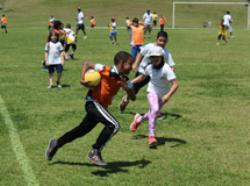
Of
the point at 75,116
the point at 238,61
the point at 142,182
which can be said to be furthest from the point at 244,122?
the point at 238,61

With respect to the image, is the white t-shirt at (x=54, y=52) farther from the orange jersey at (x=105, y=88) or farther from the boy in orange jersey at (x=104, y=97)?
the orange jersey at (x=105, y=88)

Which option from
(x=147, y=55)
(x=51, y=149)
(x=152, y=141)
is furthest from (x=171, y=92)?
(x=51, y=149)

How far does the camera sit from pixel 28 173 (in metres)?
7.82

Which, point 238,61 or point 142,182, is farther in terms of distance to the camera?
point 238,61

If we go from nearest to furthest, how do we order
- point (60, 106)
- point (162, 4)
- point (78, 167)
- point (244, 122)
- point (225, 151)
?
1. point (78, 167)
2. point (225, 151)
3. point (244, 122)
4. point (60, 106)
5. point (162, 4)

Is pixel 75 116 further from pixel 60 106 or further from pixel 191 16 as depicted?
pixel 191 16

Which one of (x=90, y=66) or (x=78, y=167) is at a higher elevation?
(x=90, y=66)

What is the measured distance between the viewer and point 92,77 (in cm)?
749

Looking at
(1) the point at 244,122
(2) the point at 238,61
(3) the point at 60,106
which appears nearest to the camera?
(1) the point at 244,122

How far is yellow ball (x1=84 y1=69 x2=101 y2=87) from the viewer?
7492 mm

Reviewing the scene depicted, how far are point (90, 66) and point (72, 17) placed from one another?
63.9 metres

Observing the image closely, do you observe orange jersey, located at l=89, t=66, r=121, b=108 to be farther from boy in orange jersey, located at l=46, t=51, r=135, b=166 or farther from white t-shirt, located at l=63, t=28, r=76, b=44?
white t-shirt, located at l=63, t=28, r=76, b=44

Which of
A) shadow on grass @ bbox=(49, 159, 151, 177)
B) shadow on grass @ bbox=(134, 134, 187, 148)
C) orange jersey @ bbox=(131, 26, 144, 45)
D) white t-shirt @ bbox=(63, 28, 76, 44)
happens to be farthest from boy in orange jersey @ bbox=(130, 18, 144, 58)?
shadow on grass @ bbox=(49, 159, 151, 177)

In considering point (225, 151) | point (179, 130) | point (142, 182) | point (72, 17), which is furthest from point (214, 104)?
point (72, 17)
